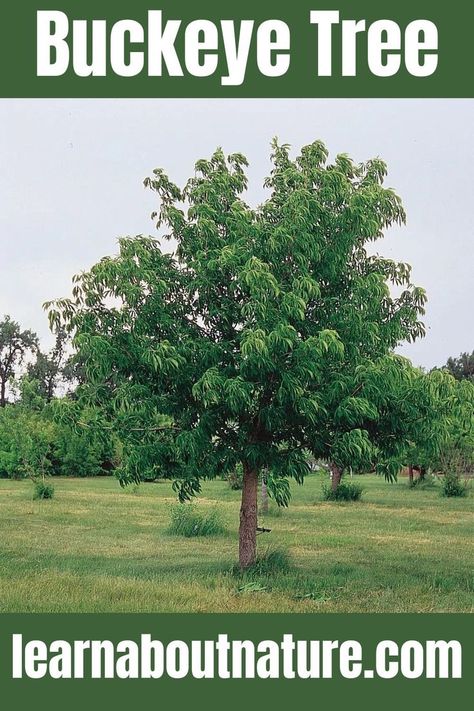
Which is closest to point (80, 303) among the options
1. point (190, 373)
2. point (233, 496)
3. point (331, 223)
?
point (190, 373)

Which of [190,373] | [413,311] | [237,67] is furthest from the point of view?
[413,311]

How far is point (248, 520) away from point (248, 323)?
3.90m

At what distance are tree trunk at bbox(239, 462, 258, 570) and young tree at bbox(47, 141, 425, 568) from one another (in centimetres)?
3

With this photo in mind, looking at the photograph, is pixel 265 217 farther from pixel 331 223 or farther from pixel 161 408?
pixel 161 408

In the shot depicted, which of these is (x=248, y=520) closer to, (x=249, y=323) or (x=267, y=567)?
(x=267, y=567)

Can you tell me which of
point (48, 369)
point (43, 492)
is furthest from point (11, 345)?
point (43, 492)

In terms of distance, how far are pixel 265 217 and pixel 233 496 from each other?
28.3 meters

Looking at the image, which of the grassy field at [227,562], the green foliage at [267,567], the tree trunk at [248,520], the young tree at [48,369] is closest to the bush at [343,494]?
the grassy field at [227,562]

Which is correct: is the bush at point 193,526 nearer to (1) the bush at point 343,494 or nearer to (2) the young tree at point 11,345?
(1) the bush at point 343,494

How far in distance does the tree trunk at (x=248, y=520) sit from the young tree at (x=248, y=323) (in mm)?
27

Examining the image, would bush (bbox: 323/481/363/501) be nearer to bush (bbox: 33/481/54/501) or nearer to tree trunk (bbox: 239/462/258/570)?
bush (bbox: 33/481/54/501)

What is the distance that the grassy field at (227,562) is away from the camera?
12.3 meters

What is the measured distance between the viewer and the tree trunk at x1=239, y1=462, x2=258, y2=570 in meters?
14.8

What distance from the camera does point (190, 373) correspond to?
1354cm
